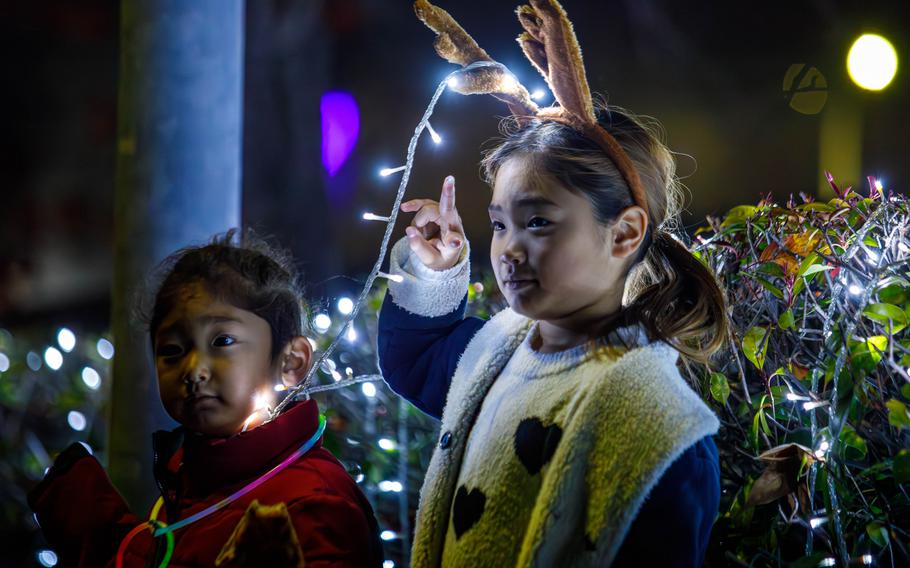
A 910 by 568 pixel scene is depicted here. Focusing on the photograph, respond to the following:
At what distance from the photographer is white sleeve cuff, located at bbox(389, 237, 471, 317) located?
6.39 feet

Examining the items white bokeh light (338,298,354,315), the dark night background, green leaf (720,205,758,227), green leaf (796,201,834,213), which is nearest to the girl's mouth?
green leaf (720,205,758,227)

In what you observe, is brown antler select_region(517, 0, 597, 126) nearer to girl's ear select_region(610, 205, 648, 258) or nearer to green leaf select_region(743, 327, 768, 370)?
girl's ear select_region(610, 205, 648, 258)

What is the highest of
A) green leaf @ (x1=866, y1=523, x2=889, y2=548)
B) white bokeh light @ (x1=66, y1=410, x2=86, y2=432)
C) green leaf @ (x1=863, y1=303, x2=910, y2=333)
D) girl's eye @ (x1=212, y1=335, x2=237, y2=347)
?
green leaf @ (x1=863, y1=303, x2=910, y2=333)

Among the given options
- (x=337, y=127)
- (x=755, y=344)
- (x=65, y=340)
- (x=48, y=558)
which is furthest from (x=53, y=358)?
(x=755, y=344)

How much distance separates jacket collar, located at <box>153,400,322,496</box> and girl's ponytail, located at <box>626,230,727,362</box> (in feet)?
2.25

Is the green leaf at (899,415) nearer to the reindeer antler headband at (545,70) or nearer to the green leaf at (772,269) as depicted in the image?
the green leaf at (772,269)

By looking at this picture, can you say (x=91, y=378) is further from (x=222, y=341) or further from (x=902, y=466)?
(x=902, y=466)

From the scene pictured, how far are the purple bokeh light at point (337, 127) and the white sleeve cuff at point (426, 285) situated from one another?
3.63 meters

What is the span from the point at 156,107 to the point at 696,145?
340 centimetres

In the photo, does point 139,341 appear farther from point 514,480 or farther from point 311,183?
point 311,183

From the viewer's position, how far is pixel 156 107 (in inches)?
98.1

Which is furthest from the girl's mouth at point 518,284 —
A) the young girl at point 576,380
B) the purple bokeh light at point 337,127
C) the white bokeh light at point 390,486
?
the purple bokeh light at point 337,127

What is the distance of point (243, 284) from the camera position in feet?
6.07

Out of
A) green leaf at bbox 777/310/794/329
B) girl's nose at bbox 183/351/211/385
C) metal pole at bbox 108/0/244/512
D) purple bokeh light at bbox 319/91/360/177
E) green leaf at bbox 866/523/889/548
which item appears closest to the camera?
green leaf at bbox 866/523/889/548
